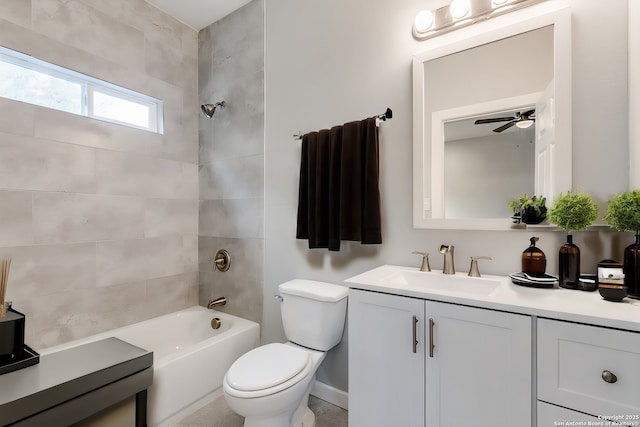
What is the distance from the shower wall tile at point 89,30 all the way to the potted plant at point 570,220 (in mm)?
2855

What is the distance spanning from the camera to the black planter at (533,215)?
128cm

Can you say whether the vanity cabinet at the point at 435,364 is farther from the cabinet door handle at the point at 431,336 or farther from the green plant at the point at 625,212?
the green plant at the point at 625,212

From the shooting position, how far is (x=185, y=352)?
70.8 inches

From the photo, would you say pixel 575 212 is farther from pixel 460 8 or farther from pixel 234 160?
pixel 234 160

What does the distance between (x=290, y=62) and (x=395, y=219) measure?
1.38 meters

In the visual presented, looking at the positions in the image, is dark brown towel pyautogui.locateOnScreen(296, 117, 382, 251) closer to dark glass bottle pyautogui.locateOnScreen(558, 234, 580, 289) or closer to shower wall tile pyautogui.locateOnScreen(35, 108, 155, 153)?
dark glass bottle pyautogui.locateOnScreen(558, 234, 580, 289)

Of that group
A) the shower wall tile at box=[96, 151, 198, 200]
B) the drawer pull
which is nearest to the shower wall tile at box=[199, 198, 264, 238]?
the shower wall tile at box=[96, 151, 198, 200]

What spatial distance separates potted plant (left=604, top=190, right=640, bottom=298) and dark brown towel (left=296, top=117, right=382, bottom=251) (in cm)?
96

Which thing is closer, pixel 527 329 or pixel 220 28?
pixel 527 329

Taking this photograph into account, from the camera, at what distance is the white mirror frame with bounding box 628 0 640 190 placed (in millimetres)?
1119

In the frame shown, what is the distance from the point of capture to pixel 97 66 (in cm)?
204

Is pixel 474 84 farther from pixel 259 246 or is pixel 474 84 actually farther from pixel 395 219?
pixel 259 246

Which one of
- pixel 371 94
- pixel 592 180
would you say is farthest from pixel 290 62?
pixel 592 180

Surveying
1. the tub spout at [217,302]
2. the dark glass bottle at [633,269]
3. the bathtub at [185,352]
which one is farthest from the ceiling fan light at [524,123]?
the tub spout at [217,302]
